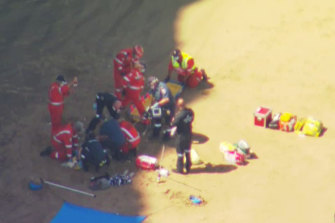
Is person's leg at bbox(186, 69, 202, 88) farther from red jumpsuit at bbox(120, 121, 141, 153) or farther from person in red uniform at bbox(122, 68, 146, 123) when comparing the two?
red jumpsuit at bbox(120, 121, 141, 153)

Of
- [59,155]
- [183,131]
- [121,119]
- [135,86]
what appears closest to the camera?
[183,131]

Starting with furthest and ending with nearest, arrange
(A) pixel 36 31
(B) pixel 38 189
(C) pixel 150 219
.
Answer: (A) pixel 36 31, (B) pixel 38 189, (C) pixel 150 219

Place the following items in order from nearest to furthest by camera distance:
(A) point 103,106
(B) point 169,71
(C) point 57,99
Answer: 1. (C) point 57,99
2. (A) point 103,106
3. (B) point 169,71

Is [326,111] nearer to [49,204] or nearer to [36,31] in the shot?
[49,204]

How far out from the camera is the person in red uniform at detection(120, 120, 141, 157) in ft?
50.2

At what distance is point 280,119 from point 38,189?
6.00 metres

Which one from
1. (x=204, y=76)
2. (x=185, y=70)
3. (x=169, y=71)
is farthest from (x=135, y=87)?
(x=204, y=76)

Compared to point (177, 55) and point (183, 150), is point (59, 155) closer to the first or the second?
point (183, 150)

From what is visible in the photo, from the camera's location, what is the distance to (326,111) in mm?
16625

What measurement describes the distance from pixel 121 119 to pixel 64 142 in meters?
2.20

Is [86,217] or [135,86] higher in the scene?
[135,86]

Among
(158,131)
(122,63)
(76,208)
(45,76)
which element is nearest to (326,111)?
(158,131)

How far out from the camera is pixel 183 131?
566 inches

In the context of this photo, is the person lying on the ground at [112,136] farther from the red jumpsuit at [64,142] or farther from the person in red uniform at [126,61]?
the person in red uniform at [126,61]
